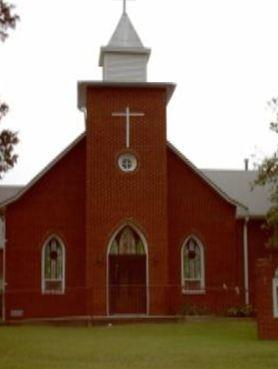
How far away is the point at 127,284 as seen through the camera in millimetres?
33469

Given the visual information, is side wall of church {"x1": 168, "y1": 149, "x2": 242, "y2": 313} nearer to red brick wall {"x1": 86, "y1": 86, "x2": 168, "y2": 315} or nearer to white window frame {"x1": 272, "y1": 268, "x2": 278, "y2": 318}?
red brick wall {"x1": 86, "y1": 86, "x2": 168, "y2": 315}

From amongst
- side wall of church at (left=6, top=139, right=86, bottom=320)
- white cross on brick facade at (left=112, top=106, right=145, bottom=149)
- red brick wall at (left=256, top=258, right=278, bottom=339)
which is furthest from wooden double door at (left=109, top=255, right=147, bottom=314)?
red brick wall at (left=256, top=258, right=278, bottom=339)

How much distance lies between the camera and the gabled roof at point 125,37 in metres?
34.9

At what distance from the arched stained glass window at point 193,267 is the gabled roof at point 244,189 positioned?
10.9 feet

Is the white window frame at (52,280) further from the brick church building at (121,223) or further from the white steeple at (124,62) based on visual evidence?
the white steeple at (124,62)

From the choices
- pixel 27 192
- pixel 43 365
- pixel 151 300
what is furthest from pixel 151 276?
pixel 43 365

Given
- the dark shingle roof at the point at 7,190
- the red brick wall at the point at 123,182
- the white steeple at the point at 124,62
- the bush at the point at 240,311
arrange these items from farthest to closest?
the dark shingle roof at the point at 7,190 → the white steeple at the point at 124,62 → the red brick wall at the point at 123,182 → the bush at the point at 240,311

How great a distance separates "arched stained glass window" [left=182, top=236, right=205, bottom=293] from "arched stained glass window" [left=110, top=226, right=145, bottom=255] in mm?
2211

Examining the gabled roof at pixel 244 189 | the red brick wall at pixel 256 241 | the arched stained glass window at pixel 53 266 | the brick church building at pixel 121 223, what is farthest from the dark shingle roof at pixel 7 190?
the red brick wall at pixel 256 241

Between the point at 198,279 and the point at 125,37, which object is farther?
the point at 125,37

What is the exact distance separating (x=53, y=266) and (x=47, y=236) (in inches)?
50.8

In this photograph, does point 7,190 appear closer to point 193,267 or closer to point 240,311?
point 193,267

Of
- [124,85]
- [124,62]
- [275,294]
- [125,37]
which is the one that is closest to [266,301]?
[275,294]

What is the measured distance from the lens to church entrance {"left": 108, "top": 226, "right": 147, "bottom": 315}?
1293 inches
